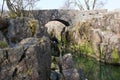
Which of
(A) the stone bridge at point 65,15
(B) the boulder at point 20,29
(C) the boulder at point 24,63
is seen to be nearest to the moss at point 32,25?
(B) the boulder at point 20,29

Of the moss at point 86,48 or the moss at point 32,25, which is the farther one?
the moss at point 86,48

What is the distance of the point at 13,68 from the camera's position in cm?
1404

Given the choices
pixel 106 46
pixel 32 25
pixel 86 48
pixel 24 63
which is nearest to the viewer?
pixel 24 63

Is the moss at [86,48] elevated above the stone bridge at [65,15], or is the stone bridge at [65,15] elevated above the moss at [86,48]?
the stone bridge at [65,15]

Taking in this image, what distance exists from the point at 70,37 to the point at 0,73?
28810mm

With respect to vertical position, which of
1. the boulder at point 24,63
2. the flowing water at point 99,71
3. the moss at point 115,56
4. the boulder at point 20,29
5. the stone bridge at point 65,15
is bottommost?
the flowing water at point 99,71

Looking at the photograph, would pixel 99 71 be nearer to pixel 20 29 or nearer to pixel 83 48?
pixel 20 29

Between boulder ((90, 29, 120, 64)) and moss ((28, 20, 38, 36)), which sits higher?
moss ((28, 20, 38, 36))

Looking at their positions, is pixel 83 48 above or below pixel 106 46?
below

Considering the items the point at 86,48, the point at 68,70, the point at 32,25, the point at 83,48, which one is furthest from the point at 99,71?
the point at 83,48

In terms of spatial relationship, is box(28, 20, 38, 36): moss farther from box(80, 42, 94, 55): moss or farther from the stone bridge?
the stone bridge

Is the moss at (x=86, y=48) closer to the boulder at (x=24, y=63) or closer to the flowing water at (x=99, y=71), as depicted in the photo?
the flowing water at (x=99, y=71)

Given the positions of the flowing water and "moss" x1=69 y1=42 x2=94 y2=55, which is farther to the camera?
"moss" x1=69 y1=42 x2=94 y2=55

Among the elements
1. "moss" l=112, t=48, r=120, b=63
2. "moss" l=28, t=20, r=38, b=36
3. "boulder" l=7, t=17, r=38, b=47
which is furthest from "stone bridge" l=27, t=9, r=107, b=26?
"boulder" l=7, t=17, r=38, b=47
